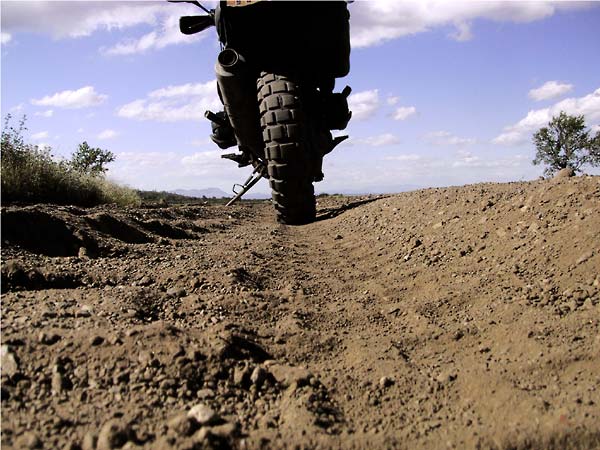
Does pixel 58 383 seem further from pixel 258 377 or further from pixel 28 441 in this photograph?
pixel 258 377

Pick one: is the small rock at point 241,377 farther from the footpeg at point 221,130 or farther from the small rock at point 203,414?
the footpeg at point 221,130

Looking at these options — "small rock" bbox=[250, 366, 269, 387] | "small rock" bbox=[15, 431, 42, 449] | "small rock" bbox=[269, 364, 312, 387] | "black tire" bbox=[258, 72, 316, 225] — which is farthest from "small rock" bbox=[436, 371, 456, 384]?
"black tire" bbox=[258, 72, 316, 225]

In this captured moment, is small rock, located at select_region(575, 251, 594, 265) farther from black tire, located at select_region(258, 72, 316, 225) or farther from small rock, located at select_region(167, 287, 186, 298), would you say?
black tire, located at select_region(258, 72, 316, 225)

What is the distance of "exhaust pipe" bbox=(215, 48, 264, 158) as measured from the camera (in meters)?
7.86

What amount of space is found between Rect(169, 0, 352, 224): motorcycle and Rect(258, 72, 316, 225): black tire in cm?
1

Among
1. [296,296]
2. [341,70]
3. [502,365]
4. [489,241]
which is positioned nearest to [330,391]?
[502,365]

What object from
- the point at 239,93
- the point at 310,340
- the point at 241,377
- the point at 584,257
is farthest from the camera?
the point at 239,93

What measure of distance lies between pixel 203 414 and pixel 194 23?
27.2 ft

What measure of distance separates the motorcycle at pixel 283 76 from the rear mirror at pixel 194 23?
34 mm

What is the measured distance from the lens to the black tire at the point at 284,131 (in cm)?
746

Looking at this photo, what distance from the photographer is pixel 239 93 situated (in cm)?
814

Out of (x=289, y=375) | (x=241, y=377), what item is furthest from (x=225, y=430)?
(x=289, y=375)

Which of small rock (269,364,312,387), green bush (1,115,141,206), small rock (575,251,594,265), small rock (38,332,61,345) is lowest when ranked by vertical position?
small rock (269,364,312,387)

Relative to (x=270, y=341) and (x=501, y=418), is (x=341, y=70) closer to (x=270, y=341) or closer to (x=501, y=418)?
(x=270, y=341)
